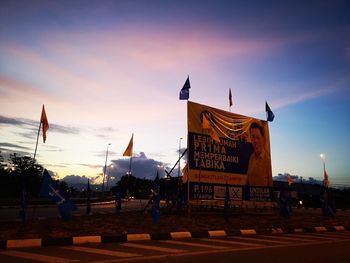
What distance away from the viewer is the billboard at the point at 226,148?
18812mm

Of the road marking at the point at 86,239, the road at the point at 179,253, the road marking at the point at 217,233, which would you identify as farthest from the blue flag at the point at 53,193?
the road marking at the point at 217,233

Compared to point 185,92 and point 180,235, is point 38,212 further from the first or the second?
point 180,235

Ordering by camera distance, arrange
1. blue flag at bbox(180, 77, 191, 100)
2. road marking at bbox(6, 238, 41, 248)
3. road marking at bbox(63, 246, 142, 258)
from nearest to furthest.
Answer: road marking at bbox(63, 246, 142, 258), road marking at bbox(6, 238, 41, 248), blue flag at bbox(180, 77, 191, 100)

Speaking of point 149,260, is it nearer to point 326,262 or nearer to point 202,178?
point 326,262

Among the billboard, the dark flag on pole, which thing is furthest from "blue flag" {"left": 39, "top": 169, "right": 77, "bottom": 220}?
the dark flag on pole

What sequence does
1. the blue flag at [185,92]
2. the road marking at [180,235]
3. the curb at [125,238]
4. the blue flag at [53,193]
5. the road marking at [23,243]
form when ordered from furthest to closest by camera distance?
the blue flag at [185,92]
the blue flag at [53,193]
the road marking at [180,235]
the curb at [125,238]
the road marking at [23,243]

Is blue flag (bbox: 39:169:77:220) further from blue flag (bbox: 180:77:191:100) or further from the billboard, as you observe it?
blue flag (bbox: 180:77:191:100)

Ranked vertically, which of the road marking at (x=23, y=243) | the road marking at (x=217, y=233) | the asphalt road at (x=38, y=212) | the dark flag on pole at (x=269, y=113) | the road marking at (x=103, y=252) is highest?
the dark flag on pole at (x=269, y=113)

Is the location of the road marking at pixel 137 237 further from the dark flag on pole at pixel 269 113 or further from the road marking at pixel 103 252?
the dark flag on pole at pixel 269 113

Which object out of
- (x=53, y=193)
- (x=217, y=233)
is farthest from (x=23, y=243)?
(x=217, y=233)

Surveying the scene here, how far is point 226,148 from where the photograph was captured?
20.6 m

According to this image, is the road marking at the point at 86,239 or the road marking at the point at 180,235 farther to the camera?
the road marking at the point at 180,235

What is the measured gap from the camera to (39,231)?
10.7m

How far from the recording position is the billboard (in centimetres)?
1881
